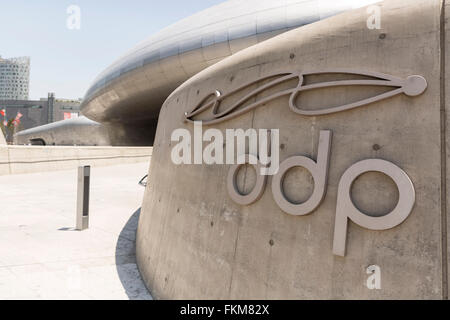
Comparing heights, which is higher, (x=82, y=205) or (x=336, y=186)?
(x=336, y=186)

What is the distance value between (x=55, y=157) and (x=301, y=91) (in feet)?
54.3

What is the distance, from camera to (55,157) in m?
16.8

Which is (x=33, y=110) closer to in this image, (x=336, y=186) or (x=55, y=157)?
(x=55, y=157)

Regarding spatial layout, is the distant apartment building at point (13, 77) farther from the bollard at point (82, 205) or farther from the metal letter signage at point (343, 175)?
the metal letter signage at point (343, 175)

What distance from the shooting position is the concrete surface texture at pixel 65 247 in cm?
423

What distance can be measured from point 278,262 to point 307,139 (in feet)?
3.60

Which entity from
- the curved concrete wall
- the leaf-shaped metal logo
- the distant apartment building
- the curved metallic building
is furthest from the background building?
the leaf-shaped metal logo

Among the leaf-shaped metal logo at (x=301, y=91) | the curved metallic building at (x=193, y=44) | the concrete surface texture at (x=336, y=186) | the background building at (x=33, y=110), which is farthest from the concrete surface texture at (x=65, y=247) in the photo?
the background building at (x=33, y=110)

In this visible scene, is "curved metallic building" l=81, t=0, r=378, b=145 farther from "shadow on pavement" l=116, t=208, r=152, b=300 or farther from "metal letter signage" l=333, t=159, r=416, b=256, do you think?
"metal letter signage" l=333, t=159, r=416, b=256

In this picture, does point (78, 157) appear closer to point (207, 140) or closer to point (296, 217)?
point (207, 140)

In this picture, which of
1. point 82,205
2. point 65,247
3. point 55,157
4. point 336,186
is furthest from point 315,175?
point 55,157

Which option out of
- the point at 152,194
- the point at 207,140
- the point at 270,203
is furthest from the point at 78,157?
the point at 270,203

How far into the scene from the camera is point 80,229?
6.83m

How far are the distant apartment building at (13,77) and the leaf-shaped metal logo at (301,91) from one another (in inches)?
7045
